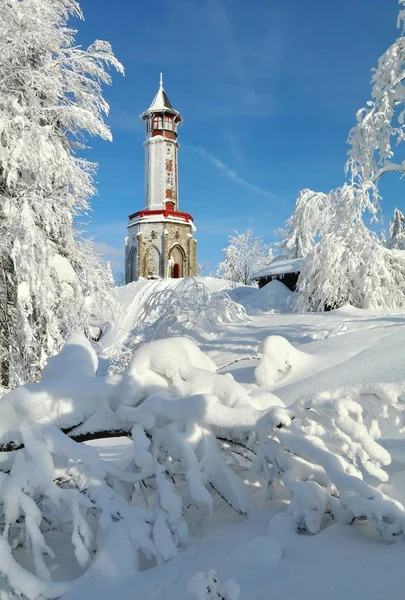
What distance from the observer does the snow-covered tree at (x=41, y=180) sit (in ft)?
25.3

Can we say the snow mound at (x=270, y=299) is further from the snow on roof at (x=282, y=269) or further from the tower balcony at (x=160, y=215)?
the tower balcony at (x=160, y=215)

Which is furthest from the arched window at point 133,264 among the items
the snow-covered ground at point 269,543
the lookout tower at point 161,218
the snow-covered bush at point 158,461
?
the snow-covered bush at point 158,461

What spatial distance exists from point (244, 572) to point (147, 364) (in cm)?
154

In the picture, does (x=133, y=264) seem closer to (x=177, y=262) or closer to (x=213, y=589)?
(x=177, y=262)

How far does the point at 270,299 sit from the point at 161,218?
2054cm

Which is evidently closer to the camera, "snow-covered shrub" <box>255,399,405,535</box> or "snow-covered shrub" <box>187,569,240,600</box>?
"snow-covered shrub" <box>187,569,240,600</box>

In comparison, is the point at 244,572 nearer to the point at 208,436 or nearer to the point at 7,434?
the point at 208,436

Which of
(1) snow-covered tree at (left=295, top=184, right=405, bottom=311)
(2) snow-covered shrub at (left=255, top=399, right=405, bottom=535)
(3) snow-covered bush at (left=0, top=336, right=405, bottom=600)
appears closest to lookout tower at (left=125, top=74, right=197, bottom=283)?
(1) snow-covered tree at (left=295, top=184, right=405, bottom=311)

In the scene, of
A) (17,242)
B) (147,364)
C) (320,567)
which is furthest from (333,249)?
(320,567)

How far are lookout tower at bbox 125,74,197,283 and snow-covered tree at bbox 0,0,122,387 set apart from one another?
27.4 metres

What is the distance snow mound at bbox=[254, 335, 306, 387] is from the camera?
5301 millimetres

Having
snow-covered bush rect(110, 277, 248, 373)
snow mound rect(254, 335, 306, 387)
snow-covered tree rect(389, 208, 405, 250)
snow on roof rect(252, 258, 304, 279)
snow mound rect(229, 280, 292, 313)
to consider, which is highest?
snow-covered tree rect(389, 208, 405, 250)

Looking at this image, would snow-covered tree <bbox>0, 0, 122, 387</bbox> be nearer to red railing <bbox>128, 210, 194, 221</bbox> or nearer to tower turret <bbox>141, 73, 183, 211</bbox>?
red railing <bbox>128, 210, 194, 221</bbox>

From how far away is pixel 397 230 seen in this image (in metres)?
38.9
